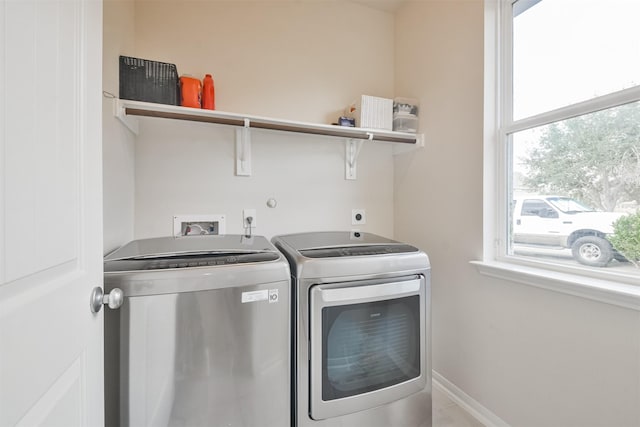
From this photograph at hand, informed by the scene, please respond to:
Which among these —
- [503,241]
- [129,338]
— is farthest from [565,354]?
[129,338]

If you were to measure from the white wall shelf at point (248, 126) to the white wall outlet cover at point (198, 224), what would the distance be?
0.34m

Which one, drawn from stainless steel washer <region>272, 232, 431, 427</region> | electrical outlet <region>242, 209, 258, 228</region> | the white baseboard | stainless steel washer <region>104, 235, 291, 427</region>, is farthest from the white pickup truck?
electrical outlet <region>242, 209, 258, 228</region>

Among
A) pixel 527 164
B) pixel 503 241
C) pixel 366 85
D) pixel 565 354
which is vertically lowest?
pixel 565 354

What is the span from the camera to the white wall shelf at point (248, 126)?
1.33 metres

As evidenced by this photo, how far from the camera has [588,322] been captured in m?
1.09

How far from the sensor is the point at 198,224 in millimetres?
1718

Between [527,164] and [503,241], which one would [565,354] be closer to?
[503,241]

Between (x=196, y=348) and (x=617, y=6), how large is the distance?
2.11m

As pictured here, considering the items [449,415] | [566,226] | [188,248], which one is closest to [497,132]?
[566,226]

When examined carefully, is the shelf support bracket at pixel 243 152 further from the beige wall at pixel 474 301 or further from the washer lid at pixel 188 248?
the beige wall at pixel 474 301

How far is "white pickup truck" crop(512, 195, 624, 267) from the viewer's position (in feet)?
3.68

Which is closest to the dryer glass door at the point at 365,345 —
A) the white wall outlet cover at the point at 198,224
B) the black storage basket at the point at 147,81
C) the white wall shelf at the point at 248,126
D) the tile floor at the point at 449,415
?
the tile floor at the point at 449,415

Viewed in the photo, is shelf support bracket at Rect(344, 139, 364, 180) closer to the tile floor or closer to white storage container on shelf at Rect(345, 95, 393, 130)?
white storage container on shelf at Rect(345, 95, 393, 130)

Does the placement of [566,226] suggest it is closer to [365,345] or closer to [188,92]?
[365,345]
